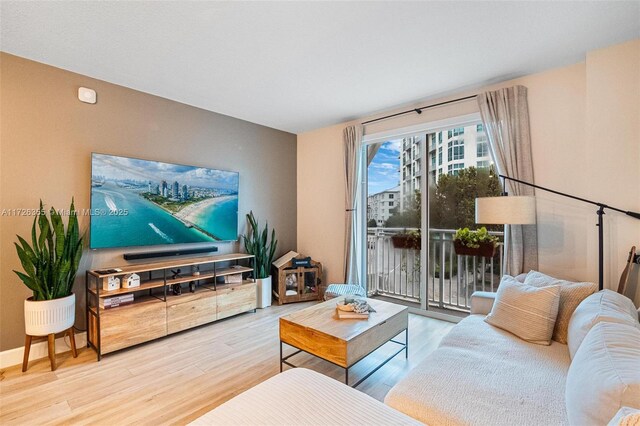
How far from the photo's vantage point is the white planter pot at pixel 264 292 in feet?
12.3

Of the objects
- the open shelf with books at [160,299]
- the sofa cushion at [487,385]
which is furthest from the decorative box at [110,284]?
the sofa cushion at [487,385]

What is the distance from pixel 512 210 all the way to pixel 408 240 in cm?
154

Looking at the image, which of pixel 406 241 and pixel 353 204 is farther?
pixel 353 204

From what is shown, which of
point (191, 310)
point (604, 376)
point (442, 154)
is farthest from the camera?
point (442, 154)

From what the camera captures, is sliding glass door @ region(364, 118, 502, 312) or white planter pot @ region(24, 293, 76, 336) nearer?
white planter pot @ region(24, 293, 76, 336)

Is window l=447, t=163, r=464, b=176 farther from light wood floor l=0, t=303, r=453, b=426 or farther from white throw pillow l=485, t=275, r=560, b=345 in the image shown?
light wood floor l=0, t=303, r=453, b=426

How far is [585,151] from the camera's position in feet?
7.92

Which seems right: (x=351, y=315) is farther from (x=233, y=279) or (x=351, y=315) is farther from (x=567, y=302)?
(x=233, y=279)

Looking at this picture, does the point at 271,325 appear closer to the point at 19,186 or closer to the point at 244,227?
the point at 244,227

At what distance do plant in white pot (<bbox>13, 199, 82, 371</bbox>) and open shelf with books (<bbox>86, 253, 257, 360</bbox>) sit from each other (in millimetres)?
203

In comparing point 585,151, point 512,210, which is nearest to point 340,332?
point 512,210

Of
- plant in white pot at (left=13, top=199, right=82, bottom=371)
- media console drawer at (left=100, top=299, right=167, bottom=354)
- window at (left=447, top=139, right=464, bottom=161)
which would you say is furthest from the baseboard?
window at (left=447, top=139, right=464, bottom=161)

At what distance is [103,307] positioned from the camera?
2.49 metres

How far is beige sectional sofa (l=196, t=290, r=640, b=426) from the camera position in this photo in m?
0.96
